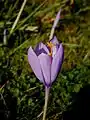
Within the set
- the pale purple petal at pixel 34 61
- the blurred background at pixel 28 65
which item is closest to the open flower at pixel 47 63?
the pale purple petal at pixel 34 61

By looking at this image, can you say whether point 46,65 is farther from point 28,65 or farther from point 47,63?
point 28,65

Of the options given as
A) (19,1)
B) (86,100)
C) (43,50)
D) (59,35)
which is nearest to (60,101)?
(86,100)

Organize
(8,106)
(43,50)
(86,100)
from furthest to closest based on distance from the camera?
(86,100) → (8,106) → (43,50)

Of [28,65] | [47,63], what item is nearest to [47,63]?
[47,63]

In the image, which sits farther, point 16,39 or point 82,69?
point 16,39

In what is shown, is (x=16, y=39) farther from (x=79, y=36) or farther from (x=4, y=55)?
(x=79, y=36)
